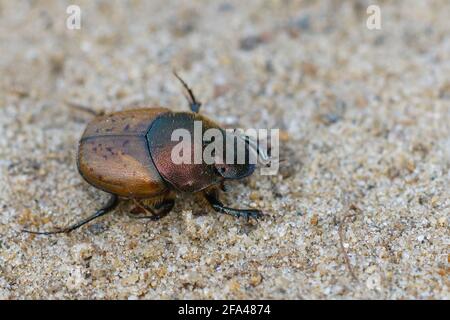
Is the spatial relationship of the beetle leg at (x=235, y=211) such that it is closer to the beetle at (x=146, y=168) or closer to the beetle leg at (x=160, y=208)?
the beetle at (x=146, y=168)

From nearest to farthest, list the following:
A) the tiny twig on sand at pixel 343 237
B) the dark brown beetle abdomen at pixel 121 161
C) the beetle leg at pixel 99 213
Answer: the tiny twig on sand at pixel 343 237 → the dark brown beetle abdomen at pixel 121 161 → the beetle leg at pixel 99 213

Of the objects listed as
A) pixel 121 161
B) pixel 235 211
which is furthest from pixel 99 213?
pixel 235 211

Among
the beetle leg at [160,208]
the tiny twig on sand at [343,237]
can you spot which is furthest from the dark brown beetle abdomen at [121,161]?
the tiny twig on sand at [343,237]

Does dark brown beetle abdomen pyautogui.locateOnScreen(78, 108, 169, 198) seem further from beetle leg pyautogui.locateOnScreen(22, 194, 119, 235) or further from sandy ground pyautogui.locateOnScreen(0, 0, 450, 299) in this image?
sandy ground pyautogui.locateOnScreen(0, 0, 450, 299)

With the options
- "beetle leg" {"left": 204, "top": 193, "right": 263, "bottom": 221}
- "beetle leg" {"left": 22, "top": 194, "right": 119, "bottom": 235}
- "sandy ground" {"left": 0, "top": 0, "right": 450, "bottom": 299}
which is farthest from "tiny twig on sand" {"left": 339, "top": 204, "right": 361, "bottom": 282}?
"beetle leg" {"left": 22, "top": 194, "right": 119, "bottom": 235}

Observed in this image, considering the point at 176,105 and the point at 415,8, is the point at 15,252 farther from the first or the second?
the point at 415,8

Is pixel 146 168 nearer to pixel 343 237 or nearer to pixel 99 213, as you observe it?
pixel 99 213

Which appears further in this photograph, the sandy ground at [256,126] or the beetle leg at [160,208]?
the beetle leg at [160,208]

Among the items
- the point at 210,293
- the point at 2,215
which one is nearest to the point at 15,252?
the point at 2,215
